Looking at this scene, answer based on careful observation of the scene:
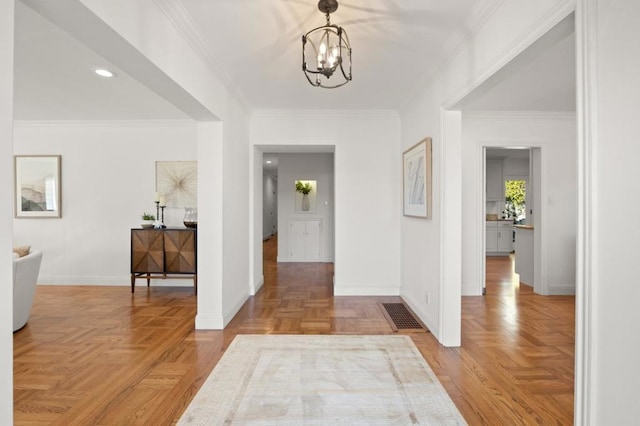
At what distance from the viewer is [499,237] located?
8.46 metres

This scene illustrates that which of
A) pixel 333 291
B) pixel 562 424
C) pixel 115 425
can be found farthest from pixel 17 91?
pixel 562 424

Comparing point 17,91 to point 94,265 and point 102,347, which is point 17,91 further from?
point 102,347

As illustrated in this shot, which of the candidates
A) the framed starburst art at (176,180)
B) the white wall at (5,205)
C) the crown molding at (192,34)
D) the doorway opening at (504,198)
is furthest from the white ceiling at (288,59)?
the doorway opening at (504,198)

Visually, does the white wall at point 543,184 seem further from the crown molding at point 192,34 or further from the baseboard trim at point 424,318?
the crown molding at point 192,34

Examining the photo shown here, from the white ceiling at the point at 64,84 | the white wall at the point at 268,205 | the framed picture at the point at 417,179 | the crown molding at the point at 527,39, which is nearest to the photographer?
the crown molding at the point at 527,39

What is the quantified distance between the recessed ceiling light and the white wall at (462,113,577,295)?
4.31 meters

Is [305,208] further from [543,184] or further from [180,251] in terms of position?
[543,184]

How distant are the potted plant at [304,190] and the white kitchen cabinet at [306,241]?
34 centimetres

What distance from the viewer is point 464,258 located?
4.79 m

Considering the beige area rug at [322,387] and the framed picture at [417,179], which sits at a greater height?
the framed picture at [417,179]

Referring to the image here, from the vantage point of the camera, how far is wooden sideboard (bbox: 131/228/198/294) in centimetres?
472

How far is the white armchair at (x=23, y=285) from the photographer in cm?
321

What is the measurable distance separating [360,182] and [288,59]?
2118 mm

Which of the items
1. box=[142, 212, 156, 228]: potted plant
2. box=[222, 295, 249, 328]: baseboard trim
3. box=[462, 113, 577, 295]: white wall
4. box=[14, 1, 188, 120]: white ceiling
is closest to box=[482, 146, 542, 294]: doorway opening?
box=[462, 113, 577, 295]: white wall
